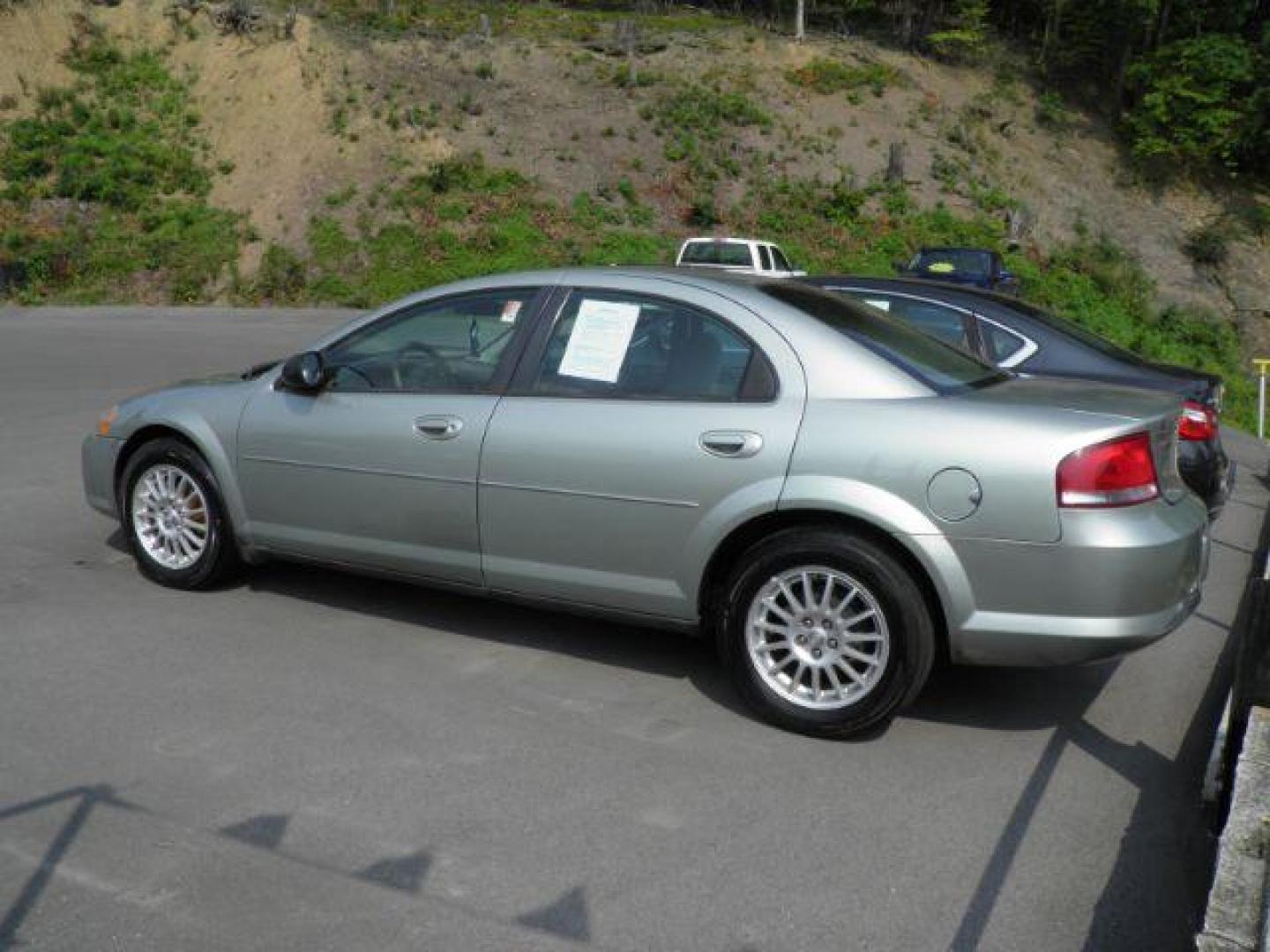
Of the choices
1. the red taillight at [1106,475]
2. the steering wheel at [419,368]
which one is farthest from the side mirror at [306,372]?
the red taillight at [1106,475]

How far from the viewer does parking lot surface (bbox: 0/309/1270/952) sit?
3.24m

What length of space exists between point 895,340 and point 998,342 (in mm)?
2729

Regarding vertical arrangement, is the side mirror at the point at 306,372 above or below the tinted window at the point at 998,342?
above

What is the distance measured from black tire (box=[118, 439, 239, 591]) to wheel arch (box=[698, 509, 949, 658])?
2.50m

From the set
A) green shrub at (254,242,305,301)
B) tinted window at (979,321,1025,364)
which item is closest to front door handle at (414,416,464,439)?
tinted window at (979,321,1025,364)

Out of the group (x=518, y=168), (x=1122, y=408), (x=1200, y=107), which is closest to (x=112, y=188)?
(x=518, y=168)

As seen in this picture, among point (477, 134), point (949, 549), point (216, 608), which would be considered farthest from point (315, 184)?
point (949, 549)

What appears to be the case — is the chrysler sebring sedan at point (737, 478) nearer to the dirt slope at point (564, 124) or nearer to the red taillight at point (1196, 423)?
the red taillight at point (1196, 423)

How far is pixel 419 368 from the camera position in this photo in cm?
538

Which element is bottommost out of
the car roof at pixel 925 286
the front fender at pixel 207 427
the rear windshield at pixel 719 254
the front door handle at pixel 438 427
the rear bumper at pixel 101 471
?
the rear windshield at pixel 719 254

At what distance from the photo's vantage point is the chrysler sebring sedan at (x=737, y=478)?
4.15 meters

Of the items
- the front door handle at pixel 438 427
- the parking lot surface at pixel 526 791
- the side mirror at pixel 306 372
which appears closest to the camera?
the parking lot surface at pixel 526 791

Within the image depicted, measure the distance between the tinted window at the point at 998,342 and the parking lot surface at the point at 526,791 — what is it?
205cm

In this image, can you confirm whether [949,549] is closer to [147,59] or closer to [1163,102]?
[147,59]
